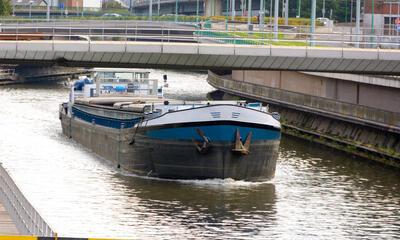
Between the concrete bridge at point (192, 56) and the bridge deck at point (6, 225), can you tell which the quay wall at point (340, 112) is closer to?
the concrete bridge at point (192, 56)

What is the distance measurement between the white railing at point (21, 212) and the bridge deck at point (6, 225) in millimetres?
96

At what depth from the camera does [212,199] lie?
46.8m

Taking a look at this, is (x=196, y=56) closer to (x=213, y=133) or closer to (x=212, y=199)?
(x=213, y=133)

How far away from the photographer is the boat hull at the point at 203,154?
50.7 metres

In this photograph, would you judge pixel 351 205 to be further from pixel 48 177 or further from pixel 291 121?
pixel 291 121

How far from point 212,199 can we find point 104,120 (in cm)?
1383

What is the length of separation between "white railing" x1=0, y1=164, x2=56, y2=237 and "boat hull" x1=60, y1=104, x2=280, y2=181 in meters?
14.2

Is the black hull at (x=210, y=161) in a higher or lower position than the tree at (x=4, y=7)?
lower

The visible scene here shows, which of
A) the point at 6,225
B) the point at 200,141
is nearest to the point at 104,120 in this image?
the point at 200,141

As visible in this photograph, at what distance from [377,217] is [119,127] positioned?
607 inches

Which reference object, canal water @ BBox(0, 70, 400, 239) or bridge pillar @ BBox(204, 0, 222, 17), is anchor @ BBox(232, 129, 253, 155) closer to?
canal water @ BBox(0, 70, 400, 239)

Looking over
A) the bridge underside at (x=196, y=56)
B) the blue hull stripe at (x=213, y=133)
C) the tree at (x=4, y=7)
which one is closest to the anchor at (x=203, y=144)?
the blue hull stripe at (x=213, y=133)

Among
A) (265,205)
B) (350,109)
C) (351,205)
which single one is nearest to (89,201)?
(265,205)

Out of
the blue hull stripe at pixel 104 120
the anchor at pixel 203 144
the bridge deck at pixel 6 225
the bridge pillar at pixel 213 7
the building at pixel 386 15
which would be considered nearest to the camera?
the bridge deck at pixel 6 225
